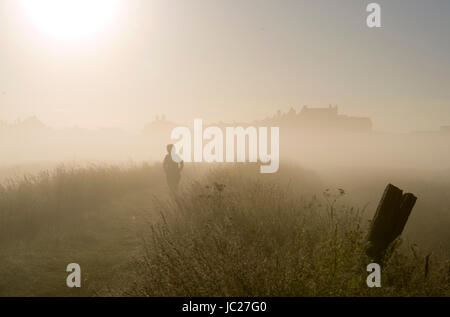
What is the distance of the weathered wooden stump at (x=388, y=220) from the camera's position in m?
5.06

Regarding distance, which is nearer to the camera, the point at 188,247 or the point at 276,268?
the point at 276,268

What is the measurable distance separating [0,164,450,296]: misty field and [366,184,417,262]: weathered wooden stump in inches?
6.5

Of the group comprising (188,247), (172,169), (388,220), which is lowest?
(188,247)

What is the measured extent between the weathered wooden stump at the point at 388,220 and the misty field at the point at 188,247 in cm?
17

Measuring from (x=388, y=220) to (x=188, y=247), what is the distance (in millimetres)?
3022

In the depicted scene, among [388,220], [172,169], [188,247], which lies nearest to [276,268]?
[188,247]

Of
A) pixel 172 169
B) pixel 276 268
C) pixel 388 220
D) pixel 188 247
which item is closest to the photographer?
pixel 276 268

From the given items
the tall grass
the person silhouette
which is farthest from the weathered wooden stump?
the person silhouette

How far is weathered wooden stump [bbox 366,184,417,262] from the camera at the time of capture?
Answer: 506 cm

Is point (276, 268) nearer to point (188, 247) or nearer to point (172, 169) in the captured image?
point (188, 247)

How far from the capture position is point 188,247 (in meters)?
5.40

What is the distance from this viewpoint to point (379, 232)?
513cm
